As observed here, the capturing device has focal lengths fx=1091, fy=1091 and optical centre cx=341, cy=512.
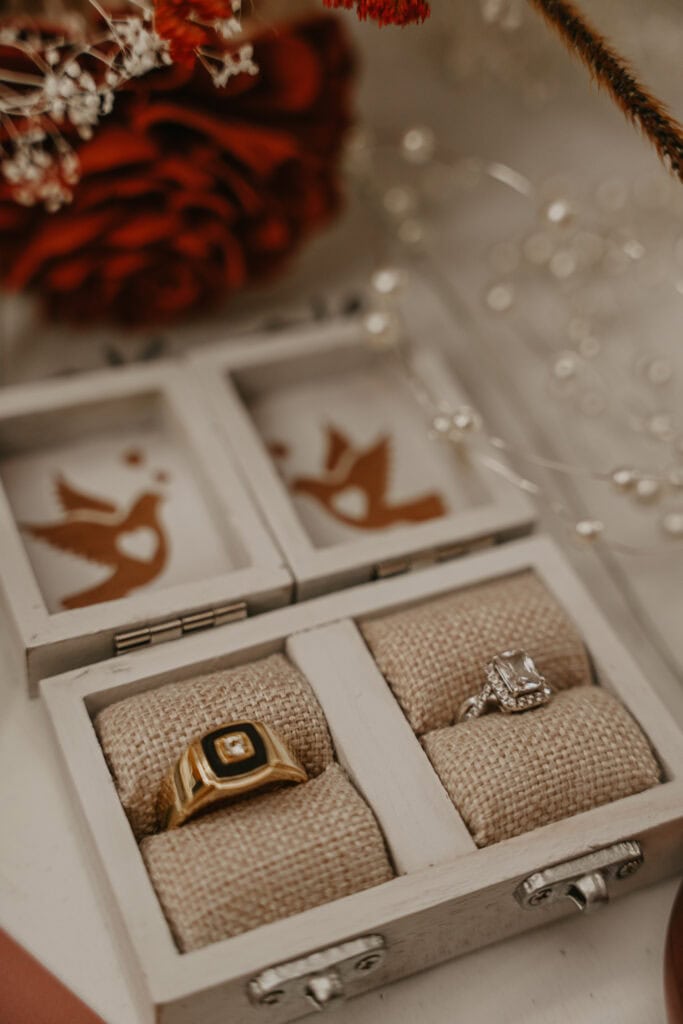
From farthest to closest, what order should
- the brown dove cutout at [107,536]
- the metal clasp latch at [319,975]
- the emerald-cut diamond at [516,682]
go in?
the brown dove cutout at [107,536], the emerald-cut diamond at [516,682], the metal clasp latch at [319,975]

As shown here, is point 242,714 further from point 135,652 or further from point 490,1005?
point 490,1005

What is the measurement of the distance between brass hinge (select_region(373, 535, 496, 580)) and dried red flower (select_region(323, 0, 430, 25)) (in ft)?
1.24

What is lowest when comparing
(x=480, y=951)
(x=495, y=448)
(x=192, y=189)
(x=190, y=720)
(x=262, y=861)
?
(x=480, y=951)

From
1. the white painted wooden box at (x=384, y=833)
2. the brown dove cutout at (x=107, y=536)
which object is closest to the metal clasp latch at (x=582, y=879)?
the white painted wooden box at (x=384, y=833)

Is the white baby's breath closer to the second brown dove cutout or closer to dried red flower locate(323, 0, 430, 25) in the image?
dried red flower locate(323, 0, 430, 25)

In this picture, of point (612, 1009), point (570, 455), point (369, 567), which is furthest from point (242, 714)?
point (570, 455)

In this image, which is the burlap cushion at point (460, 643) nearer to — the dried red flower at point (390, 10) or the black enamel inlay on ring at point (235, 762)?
the black enamel inlay on ring at point (235, 762)

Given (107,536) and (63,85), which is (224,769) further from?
(63,85)

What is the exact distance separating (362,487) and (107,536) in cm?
22

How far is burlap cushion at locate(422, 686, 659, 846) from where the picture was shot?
692 mm

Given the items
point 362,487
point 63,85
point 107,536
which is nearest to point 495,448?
point 362,487

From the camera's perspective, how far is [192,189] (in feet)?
3.00

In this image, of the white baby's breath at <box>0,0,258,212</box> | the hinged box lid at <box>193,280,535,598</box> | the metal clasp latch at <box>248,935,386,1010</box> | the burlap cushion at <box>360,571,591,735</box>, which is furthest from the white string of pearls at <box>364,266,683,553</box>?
the metal clasp latch at <box>248,935,386,1010</box>

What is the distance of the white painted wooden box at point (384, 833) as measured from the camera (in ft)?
2.02
